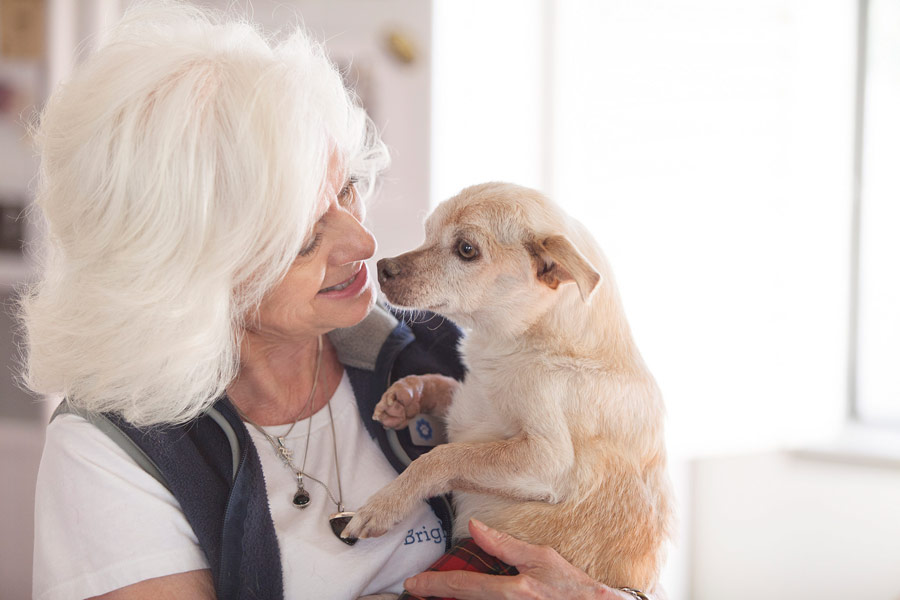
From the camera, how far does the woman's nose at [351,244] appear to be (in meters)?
1.24

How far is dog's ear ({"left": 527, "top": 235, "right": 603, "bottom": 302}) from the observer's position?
3.79 feet

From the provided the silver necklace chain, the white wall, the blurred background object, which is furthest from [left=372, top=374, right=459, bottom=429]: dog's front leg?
the white wall

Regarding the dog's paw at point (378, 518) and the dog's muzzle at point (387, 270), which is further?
the dog's muzzle at point (387, 270)

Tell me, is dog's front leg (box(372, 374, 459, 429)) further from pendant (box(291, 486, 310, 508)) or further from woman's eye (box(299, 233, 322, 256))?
woman's eye (box(299, 233, 322, 256))

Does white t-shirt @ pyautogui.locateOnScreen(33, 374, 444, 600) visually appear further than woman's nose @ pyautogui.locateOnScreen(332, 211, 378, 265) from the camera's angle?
No

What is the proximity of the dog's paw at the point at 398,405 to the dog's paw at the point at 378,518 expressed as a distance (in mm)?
155

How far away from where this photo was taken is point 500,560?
47.3 inches

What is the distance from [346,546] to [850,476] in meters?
1.82

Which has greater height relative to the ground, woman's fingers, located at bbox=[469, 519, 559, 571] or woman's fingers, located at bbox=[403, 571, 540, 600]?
woman's fingers, located at bbox=[469, 519, 559, 571]

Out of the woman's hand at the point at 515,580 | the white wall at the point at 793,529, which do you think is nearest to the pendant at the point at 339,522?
the woman's hand at the point at 515,580

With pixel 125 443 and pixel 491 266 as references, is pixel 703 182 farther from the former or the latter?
pixel 125 443

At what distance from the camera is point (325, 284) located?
1.25m

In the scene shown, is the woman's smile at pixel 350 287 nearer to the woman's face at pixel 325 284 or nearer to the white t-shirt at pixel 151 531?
the woman's face at pixel 325 284

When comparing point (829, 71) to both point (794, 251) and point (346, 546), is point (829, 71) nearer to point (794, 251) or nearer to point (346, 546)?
point (794, 251)
